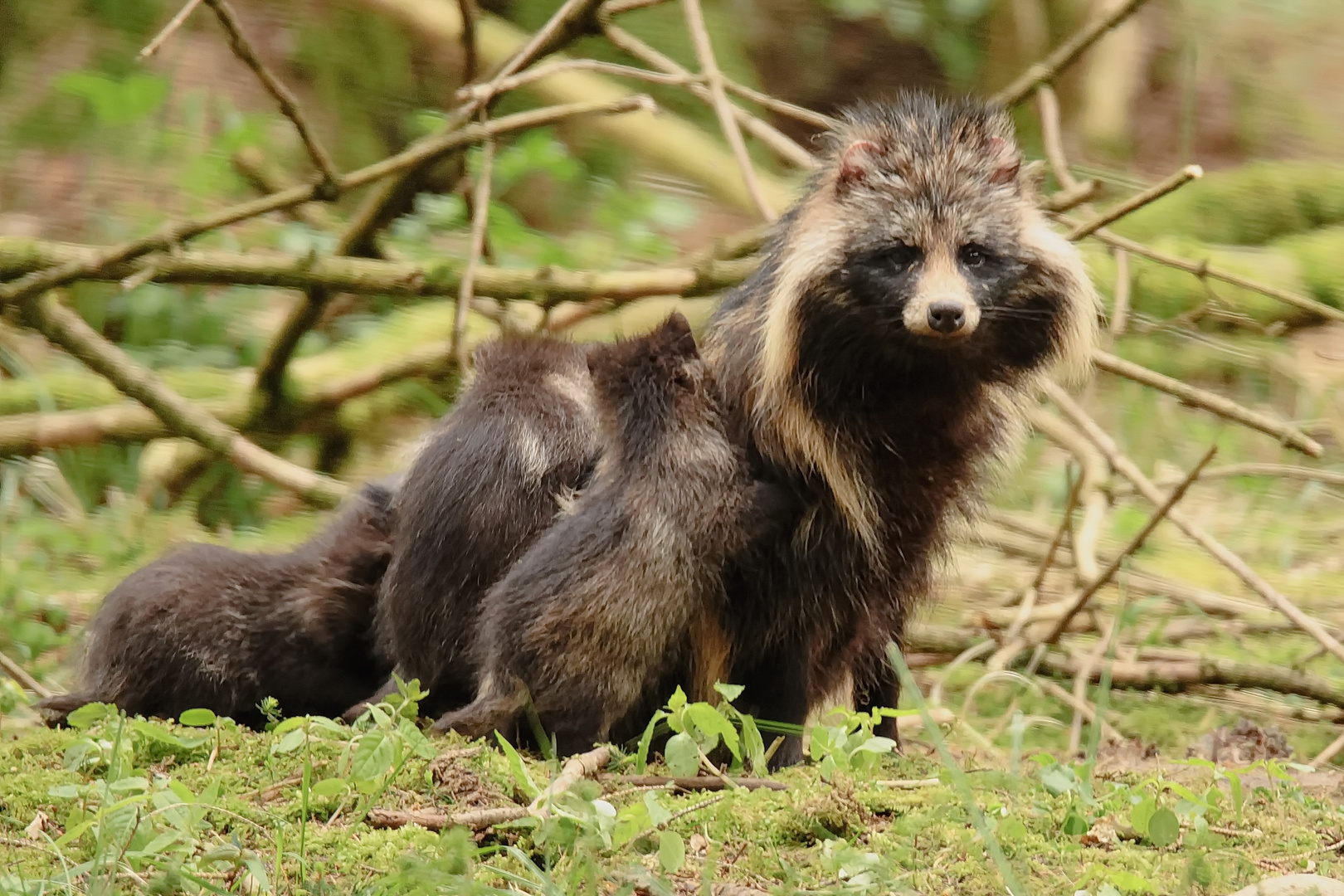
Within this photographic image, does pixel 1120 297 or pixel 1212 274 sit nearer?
pixel 1212 274

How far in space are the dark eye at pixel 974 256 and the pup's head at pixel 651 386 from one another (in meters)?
0.75

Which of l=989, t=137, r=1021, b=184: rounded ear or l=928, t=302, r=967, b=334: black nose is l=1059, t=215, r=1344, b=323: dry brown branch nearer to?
l=989, t=137, r=1021, b=184: rounded ear

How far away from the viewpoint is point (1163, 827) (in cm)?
297

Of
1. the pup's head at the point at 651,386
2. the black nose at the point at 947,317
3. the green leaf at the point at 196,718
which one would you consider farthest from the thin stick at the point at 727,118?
the green leaf at the point at 196,718

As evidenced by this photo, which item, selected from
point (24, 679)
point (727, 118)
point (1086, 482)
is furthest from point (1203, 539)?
point (24, 679)

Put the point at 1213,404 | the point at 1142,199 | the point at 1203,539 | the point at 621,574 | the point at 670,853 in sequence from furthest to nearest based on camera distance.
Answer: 1. the point at 1213,404
2. the point at 1203,539
3. the point at 1142,199
4. the point at 621,574
5. the point at 670,853

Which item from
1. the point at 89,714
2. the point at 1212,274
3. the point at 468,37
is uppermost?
the point at 468,37

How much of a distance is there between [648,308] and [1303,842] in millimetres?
4976

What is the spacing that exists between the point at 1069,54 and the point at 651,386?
2921mm

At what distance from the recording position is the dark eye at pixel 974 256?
13.1 feet

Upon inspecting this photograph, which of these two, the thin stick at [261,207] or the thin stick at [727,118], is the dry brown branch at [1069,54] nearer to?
the thin stick at [727,118]

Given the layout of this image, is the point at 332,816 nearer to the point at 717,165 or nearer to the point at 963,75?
the point at 717,165

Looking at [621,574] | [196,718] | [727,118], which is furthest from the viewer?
[727,118]

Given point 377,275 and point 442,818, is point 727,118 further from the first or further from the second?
point 442,818
